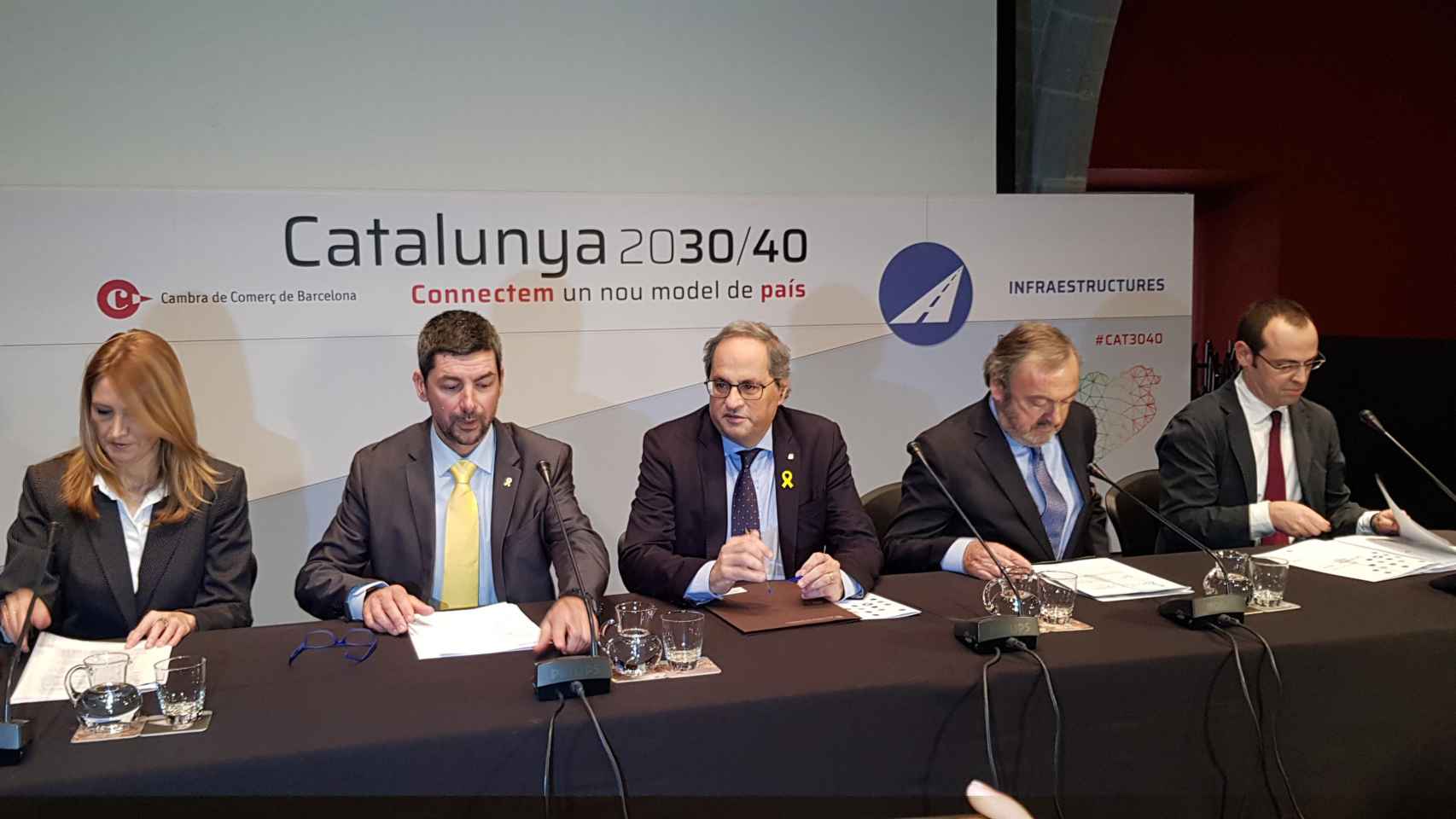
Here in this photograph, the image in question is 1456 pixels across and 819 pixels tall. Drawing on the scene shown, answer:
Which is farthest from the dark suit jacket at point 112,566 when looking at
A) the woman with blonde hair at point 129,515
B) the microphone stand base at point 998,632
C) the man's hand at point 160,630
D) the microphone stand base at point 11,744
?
the microphone stand base at point 998,632

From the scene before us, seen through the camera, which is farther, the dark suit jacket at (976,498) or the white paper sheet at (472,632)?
the dark suit jacket at (976,498)

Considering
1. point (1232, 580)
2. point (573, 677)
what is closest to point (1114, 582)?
point (1232, 580)

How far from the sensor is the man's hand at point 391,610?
2.18 m

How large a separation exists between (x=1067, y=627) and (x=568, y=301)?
89.9 inches

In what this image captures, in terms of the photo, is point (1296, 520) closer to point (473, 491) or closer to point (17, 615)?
point (473, 491)

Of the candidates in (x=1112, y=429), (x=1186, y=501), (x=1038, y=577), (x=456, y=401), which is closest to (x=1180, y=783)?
(x=1038, y=577)

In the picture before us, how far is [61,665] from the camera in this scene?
6.50 feet

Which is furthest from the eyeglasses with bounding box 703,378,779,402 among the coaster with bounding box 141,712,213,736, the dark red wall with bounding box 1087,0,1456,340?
the dark red wall with bounding box 1087,0,1456,340

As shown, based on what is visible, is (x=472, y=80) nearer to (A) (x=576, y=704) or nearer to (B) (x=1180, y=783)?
(A) (x=576, y=704)

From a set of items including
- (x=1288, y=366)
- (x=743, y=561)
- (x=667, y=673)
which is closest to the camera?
(x=667, y=673)

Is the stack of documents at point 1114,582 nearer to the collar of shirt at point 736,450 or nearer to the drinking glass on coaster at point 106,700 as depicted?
the collar of shirt at point 736,450

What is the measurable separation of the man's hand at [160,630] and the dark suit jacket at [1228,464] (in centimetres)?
250

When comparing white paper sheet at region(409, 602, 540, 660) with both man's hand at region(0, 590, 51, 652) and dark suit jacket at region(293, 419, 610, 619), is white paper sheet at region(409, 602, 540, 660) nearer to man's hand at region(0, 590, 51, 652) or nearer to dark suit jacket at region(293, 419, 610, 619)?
dark suit jacket at region(293, 419, 610, 619)

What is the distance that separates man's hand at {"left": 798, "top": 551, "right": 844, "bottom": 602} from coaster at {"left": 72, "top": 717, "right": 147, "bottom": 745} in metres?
1.23
